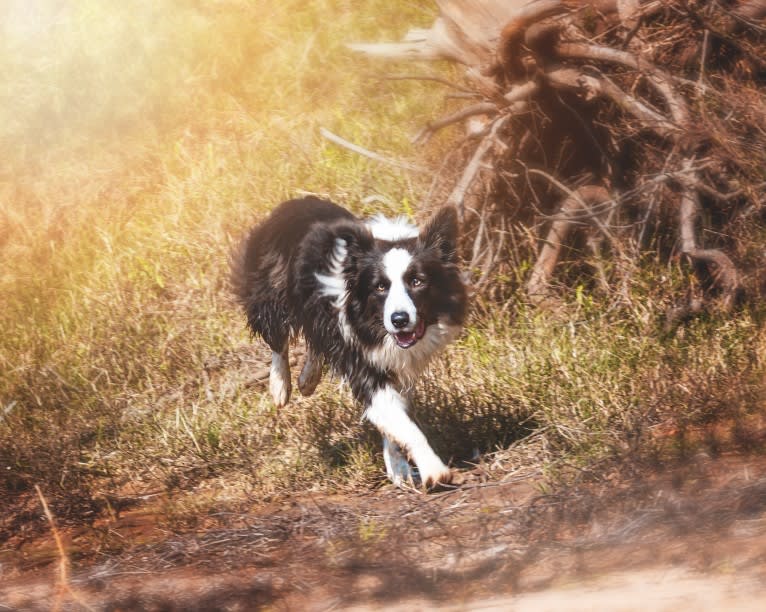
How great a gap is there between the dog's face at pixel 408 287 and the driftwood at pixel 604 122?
119 centimetres

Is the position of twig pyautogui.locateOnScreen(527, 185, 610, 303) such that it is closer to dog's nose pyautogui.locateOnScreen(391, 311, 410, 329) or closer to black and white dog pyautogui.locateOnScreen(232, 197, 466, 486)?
black and white dog pyautogui.locateOnScreen(232, 197, 466, 486)

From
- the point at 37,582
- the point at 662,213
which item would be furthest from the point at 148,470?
the point at 662,213

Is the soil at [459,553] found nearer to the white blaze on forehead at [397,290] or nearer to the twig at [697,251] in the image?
the white blaze on forehead at [397,290]

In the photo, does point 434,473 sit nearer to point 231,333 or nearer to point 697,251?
point 697,251

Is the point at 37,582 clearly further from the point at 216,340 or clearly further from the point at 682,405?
the point at 682,405

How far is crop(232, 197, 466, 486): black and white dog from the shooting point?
4945 mm

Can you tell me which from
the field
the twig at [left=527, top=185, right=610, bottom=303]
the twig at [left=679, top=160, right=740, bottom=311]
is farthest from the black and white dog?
the twig at [left=679, top=160, right=740, bottom=311]

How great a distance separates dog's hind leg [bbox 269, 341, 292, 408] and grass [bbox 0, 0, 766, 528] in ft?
0.30

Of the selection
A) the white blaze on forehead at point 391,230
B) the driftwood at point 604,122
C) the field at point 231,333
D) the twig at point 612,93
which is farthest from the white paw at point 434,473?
the twig at point 612,93

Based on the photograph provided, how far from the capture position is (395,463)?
524 cm

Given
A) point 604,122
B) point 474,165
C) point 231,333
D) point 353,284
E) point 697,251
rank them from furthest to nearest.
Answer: point 231,333, point 604,122, point 474,165, point 697,251, point 353,284

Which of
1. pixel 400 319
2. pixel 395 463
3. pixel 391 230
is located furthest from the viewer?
pixel 391 230

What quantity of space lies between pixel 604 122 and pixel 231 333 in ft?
9.32

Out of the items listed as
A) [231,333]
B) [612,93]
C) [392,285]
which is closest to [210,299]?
[231,333]
